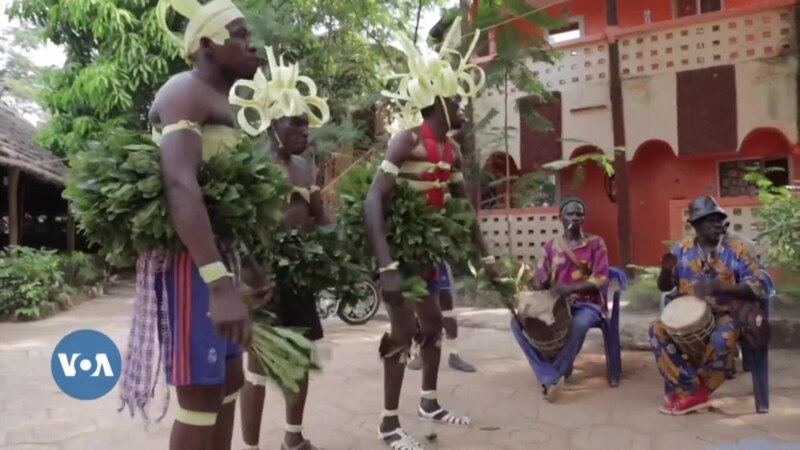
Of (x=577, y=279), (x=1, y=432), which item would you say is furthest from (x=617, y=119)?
(x=1, y=432)

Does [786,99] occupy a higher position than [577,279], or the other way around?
[786,99]

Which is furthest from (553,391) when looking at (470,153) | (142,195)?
(470,153)

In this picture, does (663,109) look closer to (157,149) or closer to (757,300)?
(757,300)

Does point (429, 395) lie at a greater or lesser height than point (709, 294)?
lesser

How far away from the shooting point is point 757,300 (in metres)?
4.09

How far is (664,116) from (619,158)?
0.88 m

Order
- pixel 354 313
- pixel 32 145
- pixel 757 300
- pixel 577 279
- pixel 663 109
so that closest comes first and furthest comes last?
pixel 757 300 < pixel 577 279 < pixel 354 313 < pixel 663 109 < pixel 32 145

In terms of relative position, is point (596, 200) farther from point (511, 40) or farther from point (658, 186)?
point (511, 40)

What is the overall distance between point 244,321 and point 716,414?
326cm

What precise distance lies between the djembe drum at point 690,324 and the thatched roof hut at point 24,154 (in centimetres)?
977

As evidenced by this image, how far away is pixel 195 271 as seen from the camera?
2215 mm

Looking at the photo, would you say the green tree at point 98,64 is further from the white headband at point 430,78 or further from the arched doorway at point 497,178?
the white headband at point 430,78

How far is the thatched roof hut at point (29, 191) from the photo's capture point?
12.5 m

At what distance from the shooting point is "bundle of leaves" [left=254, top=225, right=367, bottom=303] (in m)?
3.21
